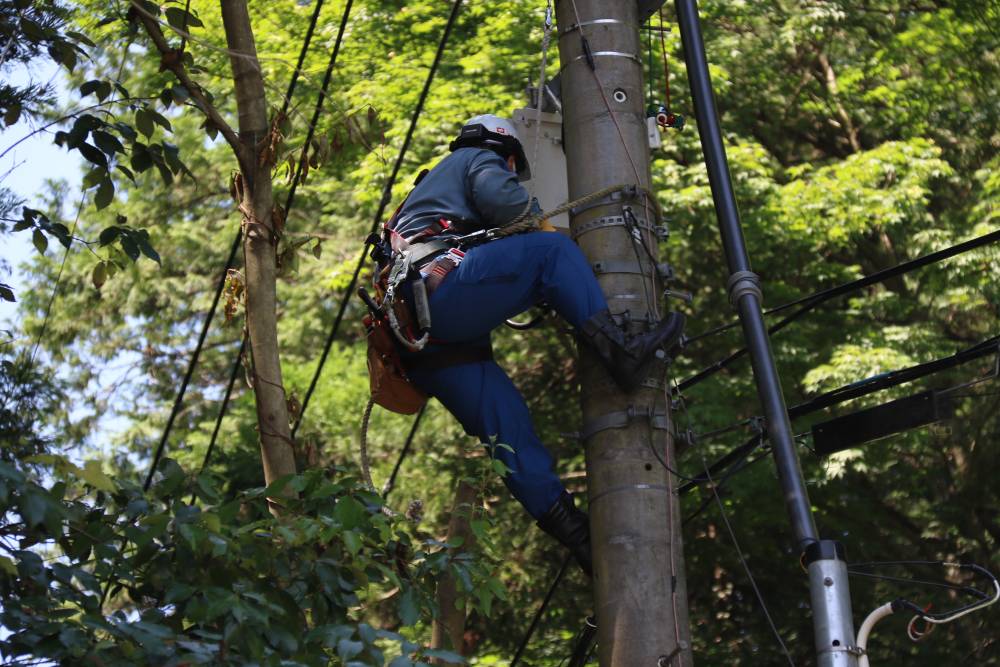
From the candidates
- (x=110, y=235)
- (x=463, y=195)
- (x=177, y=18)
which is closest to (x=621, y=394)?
(x=463, y=195)

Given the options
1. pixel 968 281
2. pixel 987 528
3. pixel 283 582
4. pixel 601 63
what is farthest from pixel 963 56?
pixel 283 582

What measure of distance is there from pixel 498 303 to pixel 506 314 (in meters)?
0.07

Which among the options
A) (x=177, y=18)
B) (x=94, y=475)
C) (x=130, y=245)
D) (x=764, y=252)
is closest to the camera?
(x=94, y=475)

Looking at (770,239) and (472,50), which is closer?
(770,239)

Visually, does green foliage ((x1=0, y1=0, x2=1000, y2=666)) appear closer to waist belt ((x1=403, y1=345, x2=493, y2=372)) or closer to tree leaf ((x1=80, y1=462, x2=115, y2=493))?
waist belt ((x1=403, y1=345, x2=493, y2=372))

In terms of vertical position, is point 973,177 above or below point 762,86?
below

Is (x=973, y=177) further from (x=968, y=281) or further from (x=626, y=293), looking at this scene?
(x=626, y=293)

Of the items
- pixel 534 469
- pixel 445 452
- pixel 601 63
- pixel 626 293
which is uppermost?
pixel 445 452

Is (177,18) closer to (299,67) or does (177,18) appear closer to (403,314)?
(299,67)

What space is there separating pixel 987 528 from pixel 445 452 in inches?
195

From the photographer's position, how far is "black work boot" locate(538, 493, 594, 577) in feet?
14.9

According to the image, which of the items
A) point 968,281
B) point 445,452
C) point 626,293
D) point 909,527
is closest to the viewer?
point 626,293

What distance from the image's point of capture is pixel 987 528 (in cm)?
1176

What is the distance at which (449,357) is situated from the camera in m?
4.87
